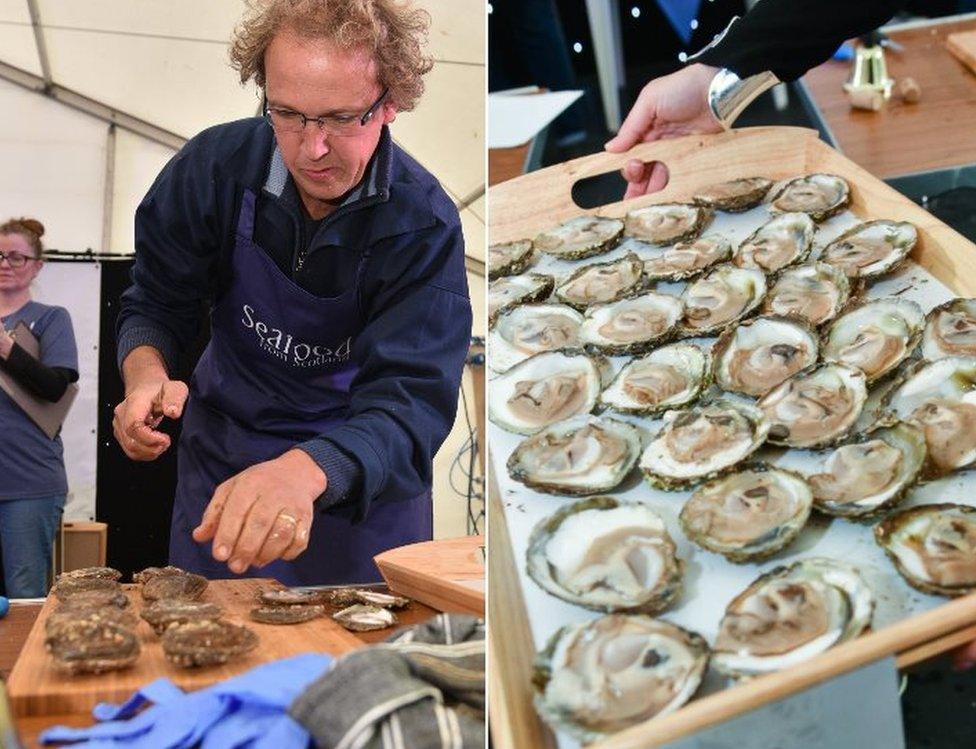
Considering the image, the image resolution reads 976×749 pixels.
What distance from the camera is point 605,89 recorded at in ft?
7.51

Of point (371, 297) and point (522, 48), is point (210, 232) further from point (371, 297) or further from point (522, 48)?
point (522, 48)

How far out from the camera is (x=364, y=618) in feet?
2.92

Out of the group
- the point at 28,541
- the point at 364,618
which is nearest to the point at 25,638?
the point at 28,541

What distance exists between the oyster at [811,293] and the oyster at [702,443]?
199 millimetres

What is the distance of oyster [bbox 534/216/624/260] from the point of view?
142 centimetres

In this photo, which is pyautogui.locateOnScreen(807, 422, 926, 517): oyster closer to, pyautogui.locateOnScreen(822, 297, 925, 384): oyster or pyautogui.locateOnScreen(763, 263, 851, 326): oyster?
pyautogui.locateOnScreen(822, 297, 925, 384): oyster

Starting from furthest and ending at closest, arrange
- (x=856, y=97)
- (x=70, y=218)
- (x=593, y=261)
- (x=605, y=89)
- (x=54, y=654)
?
(x=605, y=89), (x=856, y=97), (x=593, y=261), (x=70, y=218), (x=54, y=654)

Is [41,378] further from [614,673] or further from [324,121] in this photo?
[614,673]

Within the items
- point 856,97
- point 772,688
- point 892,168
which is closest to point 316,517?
point 772,688

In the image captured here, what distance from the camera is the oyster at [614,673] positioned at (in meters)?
0.71

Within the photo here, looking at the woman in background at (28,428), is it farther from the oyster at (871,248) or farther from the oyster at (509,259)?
the oyster at (871,248)

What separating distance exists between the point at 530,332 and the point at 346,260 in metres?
0.32

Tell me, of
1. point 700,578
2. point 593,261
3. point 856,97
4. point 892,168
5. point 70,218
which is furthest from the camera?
point 856,97

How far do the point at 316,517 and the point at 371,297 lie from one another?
0.64 ft
